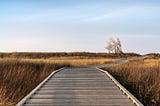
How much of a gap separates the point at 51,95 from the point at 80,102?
1438 millimetres

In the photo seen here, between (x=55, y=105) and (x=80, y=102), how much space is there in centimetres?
72

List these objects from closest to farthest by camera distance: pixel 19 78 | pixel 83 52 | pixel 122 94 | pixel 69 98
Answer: pixel 69 98 < pixel 122 94 < pixel 19 78 < pixel 83 52

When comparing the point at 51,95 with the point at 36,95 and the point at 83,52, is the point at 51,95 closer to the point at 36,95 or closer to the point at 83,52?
the point at 36,95

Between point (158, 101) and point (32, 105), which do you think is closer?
point (32, 105)

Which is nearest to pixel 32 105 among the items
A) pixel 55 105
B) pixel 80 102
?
pixel 55 105

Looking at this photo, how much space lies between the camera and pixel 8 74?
587 inches

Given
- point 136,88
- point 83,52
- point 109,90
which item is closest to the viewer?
point 109,90

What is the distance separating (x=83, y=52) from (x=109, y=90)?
79080mm

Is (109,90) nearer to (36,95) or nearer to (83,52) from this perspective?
(36,95)

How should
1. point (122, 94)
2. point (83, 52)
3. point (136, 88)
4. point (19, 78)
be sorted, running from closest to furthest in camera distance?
point (122, 94) → point (136, 88) → point (19, 78) → point (83, 52)

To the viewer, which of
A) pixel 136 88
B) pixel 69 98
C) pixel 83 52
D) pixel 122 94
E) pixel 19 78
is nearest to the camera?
pixel 69 98

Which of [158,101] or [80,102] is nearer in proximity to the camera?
[80,102]

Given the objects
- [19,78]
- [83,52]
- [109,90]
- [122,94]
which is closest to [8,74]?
[19,78]

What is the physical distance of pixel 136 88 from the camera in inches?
508
